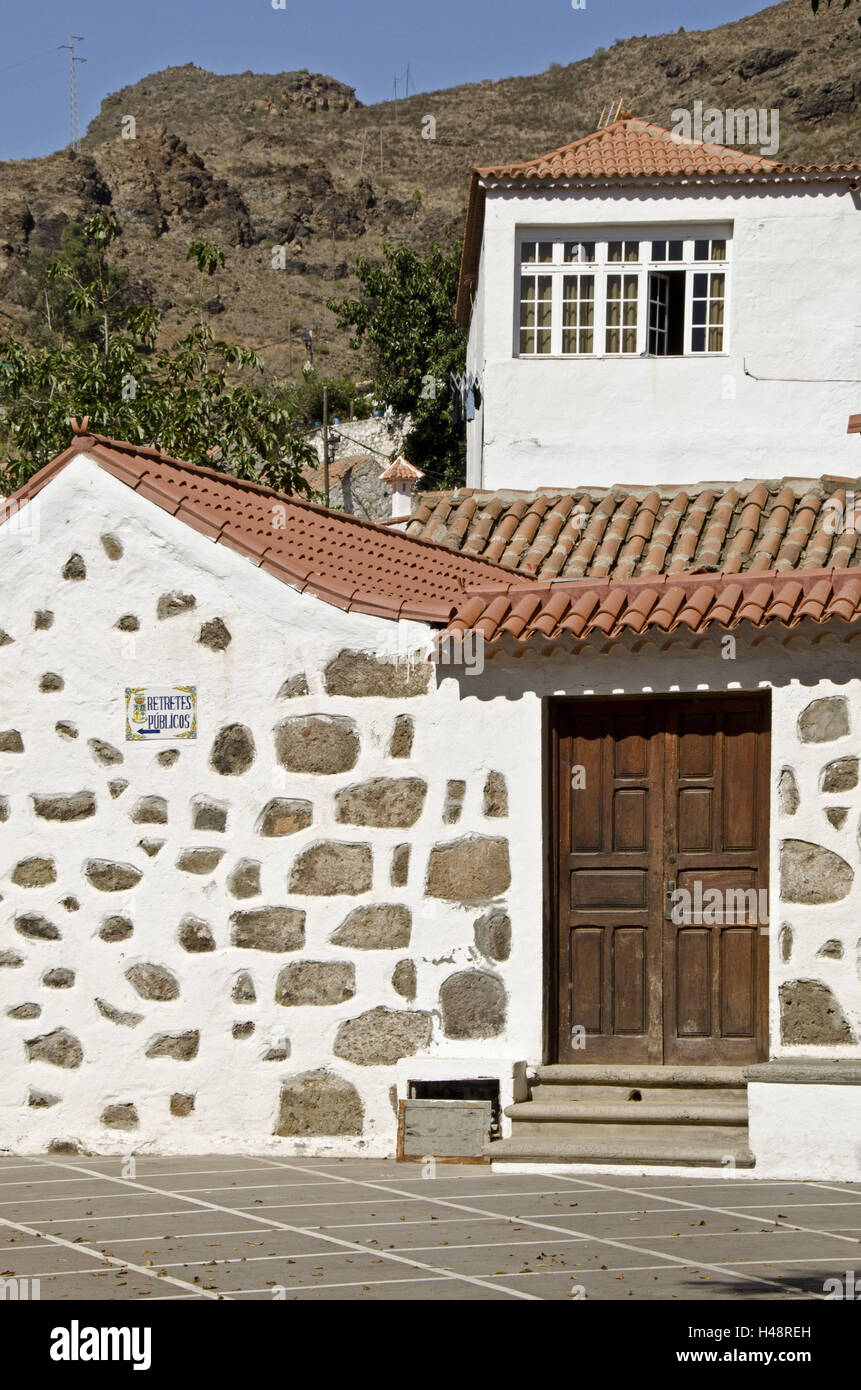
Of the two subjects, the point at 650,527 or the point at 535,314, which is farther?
the point at 535,314

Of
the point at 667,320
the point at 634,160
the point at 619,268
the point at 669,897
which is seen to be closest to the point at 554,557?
the point at 669,897

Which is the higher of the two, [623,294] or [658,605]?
[623,294]

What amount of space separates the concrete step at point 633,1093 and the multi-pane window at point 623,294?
979 cm

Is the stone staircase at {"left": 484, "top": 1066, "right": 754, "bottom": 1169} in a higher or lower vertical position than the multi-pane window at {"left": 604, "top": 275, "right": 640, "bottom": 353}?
lower

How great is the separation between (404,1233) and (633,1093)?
2021 millimetres

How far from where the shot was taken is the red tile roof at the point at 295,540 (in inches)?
344

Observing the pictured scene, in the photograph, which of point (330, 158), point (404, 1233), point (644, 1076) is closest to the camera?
point (404, 1233)

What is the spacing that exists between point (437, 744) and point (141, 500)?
217 centimetres

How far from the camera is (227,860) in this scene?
28.8 feet

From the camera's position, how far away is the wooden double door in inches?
338

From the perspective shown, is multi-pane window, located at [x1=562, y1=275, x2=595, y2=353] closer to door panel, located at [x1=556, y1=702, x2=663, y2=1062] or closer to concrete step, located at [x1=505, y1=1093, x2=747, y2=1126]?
door panel, located at [x1=556, y1=702, x2=663, y2=1062]

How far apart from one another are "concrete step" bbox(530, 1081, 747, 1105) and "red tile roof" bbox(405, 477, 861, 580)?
4.01 m

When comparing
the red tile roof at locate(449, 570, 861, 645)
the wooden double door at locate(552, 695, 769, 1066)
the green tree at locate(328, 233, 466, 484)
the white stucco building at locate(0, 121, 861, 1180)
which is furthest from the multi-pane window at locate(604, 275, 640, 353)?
the green tree at locate(328, 233, 466, 484)

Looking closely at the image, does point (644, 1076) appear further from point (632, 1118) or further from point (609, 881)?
point (609, 881)
